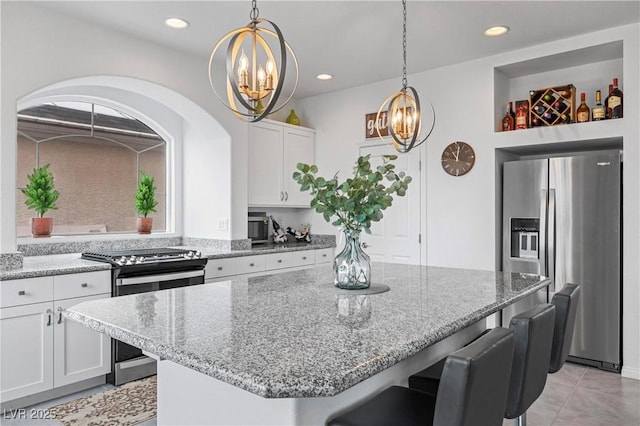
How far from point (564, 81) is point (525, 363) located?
11.1ft

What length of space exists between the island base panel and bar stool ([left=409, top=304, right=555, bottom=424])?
13 centimetres

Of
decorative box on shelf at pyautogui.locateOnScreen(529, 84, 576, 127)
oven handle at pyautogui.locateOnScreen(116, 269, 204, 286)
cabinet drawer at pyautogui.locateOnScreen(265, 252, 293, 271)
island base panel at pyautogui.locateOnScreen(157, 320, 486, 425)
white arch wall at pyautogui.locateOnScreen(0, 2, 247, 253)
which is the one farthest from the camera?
cabinet drawer at pyautogui.locateOnScreen(265, 252, 293, 271)

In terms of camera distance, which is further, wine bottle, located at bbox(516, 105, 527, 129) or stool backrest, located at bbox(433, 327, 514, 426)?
wine bottle, located at bbox(516, 105, 527, 129)

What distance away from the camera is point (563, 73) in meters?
3.98

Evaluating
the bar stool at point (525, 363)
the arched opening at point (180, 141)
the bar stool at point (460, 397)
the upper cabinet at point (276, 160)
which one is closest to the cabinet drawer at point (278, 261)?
the arched opening at point (180, 141)

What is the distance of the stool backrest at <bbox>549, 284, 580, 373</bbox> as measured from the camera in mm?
1884

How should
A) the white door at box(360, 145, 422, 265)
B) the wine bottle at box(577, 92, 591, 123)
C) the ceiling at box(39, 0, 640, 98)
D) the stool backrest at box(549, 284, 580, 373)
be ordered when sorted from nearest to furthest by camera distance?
1. the stool backrest at box(549, 284, 580, 373)
2. the ceiling at box(39, 0, 640, 98)
3. the wine bottle at box(577, 92, 591, 123)
4. the white door at box(360, 145, 422, 265)

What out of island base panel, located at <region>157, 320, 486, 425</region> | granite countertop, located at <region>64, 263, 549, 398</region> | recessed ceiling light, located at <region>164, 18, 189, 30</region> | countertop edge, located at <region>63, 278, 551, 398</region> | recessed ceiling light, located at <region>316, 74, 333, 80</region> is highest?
recessed ceiling light, located at <region>316, 74, 333, 80</region>

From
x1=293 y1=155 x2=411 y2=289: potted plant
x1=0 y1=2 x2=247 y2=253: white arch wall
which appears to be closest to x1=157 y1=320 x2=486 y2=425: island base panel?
x1=293 y1=155 x2=411 y2=289: potted plant

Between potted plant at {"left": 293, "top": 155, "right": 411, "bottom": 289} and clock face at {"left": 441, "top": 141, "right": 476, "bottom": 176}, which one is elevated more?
clock face at {"left": 441, "top": 141, "right": 476, "bottom": 176}

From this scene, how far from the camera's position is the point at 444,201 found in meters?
4.22

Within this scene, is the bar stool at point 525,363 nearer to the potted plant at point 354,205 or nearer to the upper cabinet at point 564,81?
the potted plant at point 354,205

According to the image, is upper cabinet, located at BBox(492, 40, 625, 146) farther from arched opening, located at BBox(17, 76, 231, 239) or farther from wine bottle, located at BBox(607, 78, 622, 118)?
arched opening, located at BBox(17, 76, 231, 239)

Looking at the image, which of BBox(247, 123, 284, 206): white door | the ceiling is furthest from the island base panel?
BBox(247, 123, 284, 206): white door
